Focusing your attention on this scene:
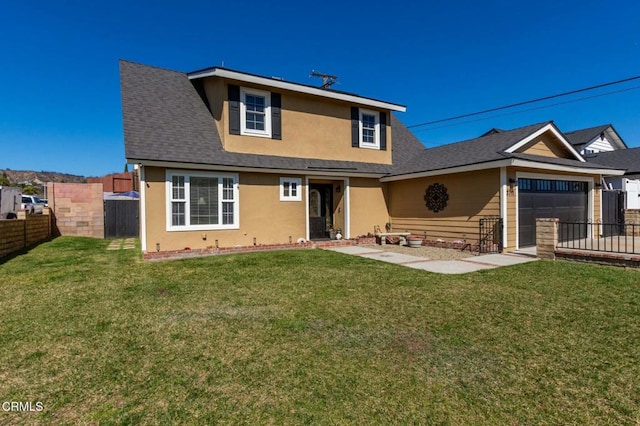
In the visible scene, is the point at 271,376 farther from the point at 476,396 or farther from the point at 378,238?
the point at 378,238

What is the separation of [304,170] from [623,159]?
21.1 m

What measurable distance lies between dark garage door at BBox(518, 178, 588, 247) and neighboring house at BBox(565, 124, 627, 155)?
15.3 meters

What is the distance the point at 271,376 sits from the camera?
10.0ft

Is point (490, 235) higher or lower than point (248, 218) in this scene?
lower

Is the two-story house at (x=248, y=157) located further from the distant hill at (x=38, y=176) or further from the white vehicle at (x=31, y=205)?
the distant hill at (x=38, y=176)

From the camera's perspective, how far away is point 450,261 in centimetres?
913

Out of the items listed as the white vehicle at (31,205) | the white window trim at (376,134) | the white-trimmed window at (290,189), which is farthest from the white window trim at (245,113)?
the white vehicle at (31,205)

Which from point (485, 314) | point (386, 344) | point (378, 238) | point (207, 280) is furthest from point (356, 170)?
point (386, 344)

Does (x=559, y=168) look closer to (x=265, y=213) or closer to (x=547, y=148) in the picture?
(x=547, y=148)

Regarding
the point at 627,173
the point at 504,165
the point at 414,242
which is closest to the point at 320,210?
the point at 414,242

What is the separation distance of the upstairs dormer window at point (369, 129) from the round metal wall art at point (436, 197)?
326 centimetres

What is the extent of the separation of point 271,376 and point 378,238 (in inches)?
417

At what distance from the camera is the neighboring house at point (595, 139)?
2561 centimetres

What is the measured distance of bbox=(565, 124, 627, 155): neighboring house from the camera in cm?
2561
